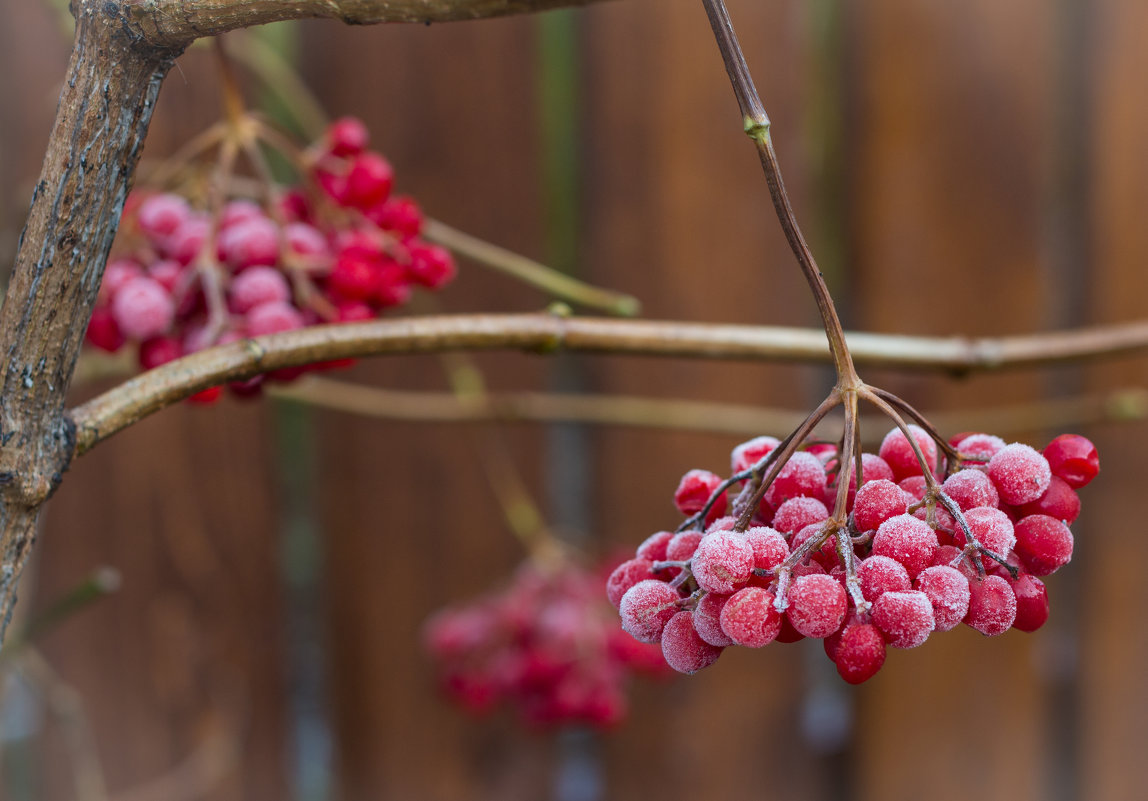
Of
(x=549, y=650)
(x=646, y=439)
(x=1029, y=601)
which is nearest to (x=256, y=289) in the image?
(x=1029, y=601)

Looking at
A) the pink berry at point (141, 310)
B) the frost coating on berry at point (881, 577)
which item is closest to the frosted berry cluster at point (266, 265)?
the pink berry at point (141, 310)

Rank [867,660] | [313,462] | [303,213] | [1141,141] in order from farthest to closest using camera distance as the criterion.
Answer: [313,462] → [1141,141] → [303,213] → [867,660]

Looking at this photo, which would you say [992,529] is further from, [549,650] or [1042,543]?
[549,650]

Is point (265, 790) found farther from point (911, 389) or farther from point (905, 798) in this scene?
point (911, 389)

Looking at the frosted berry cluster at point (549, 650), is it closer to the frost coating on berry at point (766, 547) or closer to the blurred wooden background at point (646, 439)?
the blurred wooden background at point (646, 439)

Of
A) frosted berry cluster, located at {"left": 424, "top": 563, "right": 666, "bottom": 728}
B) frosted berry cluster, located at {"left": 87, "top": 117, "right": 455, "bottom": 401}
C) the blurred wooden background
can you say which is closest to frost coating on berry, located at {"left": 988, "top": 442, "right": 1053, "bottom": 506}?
frosted berry cluster, located at {"left": 87, "top": 117, "right": 455, "bottom": 401}

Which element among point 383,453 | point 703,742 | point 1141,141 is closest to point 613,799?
point 703,742
